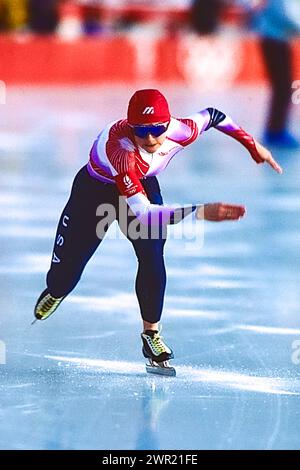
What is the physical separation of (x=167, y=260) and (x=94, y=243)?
246 centimetres

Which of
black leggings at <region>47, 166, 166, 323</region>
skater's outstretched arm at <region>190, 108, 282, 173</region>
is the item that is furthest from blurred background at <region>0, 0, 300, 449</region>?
skater's outstretched arm at <region>190, 108, 282, 173</region>

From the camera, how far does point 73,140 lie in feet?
43.7

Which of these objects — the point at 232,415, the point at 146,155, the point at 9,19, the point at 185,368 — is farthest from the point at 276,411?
the point at 9,19

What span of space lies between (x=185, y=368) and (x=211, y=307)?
1.17 metres

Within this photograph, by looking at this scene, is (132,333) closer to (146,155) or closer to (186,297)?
(186,297)

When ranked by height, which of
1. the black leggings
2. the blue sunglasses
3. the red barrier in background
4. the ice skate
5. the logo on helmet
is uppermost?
the red barrier in background

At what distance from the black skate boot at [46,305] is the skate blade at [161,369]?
55cm

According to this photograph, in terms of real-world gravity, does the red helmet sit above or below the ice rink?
above

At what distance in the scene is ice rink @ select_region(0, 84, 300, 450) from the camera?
4.74 metres

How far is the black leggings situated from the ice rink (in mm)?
334

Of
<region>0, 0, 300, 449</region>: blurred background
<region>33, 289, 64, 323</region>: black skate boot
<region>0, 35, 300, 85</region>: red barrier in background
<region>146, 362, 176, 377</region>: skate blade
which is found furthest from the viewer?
<region>0, 35, 300, 85</region>: red barrier in background

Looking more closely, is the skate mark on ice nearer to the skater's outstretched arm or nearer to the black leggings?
the black leggings

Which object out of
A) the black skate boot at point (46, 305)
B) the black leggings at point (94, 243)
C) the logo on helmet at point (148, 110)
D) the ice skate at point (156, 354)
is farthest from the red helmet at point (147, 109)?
the black skate boot at point (46, 305)

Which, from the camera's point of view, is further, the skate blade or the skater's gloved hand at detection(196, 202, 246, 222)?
the skate blade
